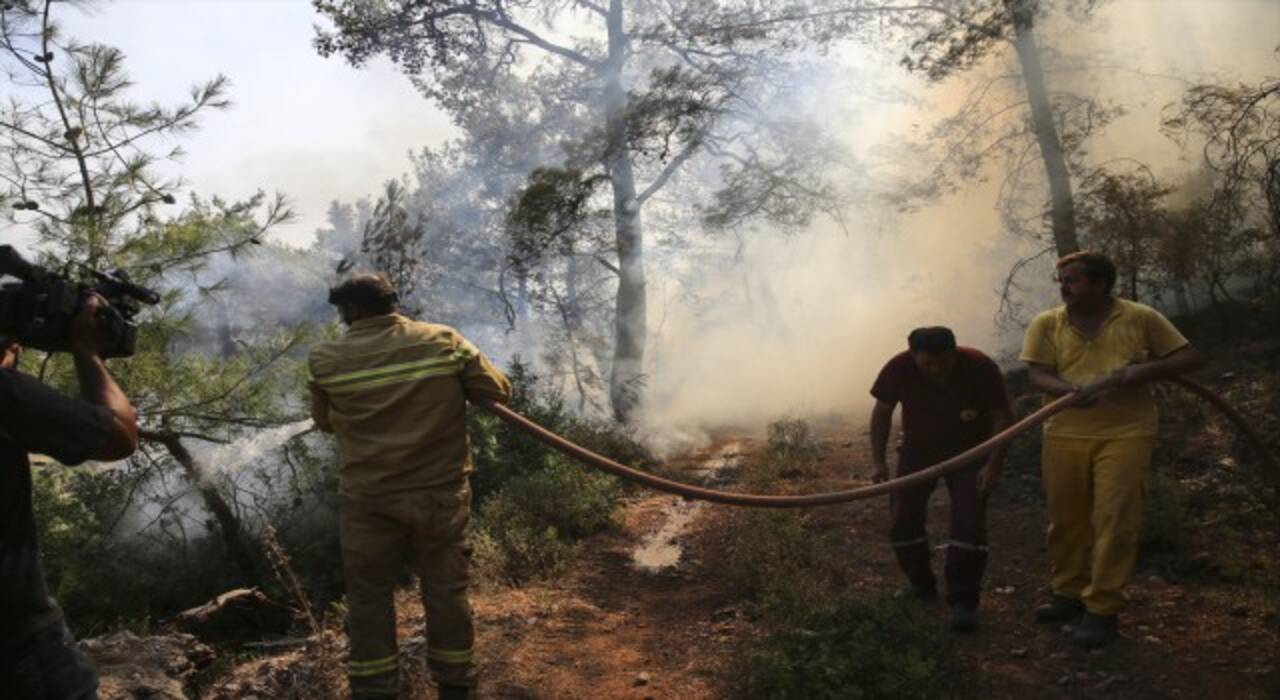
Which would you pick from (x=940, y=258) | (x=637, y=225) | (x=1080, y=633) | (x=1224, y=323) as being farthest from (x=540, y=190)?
(x=940, y=258)

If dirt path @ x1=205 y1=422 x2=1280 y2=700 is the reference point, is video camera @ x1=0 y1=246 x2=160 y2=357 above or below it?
above

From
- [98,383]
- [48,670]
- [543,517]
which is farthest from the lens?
[543,517]

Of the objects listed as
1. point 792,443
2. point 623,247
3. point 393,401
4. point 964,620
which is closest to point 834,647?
point 964,620

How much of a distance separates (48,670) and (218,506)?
20.3 ft

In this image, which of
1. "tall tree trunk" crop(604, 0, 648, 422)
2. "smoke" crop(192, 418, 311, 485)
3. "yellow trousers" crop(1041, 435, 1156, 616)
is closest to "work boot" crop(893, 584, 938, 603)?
"yellow trousers" crop(1041, 435, 1156, 616)

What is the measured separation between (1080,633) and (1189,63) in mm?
13553

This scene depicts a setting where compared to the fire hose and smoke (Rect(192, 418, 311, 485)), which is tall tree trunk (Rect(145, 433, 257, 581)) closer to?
smoke (Rect(192, 418, 311, 485))

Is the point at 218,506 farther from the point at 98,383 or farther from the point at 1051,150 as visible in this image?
the point at 1051,150

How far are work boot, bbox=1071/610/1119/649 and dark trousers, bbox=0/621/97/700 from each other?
13.5 feet

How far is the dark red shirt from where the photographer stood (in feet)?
14.6

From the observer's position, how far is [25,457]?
2123 millimetres

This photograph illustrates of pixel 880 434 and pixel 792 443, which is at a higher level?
pixel 880 434

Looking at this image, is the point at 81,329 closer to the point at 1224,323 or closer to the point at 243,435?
the point at 243,435

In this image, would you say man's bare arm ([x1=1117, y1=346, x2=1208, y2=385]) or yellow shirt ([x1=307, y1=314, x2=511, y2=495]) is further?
man's bare arm ([x1=1117, y1=346, x2=1208, y2=385])
